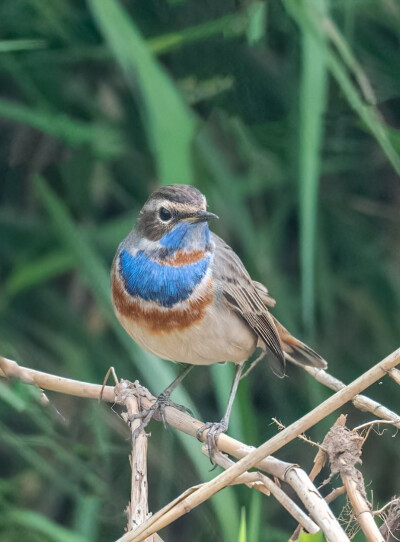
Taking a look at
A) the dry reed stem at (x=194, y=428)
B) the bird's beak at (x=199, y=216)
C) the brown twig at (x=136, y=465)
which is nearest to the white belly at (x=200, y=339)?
the bird's beak at (x=199, y=216)

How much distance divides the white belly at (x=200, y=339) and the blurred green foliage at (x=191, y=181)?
1.18 feet

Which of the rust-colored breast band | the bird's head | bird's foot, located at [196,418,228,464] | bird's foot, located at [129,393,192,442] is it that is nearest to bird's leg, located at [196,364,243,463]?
bird's foot, located at [196,418,228,464]

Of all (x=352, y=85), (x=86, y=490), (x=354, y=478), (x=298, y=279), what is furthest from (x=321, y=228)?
(x=354, y=478)

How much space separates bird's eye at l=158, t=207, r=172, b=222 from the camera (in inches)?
120

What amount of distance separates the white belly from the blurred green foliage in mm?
359

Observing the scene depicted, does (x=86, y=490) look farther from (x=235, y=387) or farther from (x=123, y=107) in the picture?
(x=123, y=107)

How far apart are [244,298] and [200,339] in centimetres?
28

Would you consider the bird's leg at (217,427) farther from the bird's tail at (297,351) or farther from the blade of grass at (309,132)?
the blade of grass at (309,132)

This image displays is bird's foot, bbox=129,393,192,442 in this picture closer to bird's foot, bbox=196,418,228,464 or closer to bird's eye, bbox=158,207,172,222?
bird's foot, bbox=196,418,228,464

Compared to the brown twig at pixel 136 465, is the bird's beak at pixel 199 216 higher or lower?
higher

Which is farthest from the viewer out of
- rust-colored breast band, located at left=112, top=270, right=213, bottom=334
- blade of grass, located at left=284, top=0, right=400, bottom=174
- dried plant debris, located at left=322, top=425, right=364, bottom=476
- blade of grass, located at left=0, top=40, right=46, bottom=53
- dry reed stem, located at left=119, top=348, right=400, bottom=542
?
blade of grass, located at left=0, top=40, right=46, bottom=53

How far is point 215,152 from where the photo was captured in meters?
4.21

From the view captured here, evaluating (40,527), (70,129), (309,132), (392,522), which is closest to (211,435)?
(392,522)

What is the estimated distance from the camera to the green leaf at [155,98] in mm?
3445
